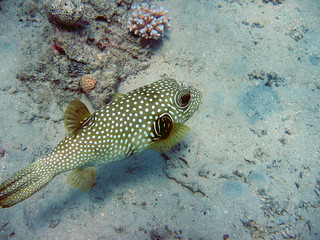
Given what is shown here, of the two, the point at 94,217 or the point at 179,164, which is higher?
the point at 179,164

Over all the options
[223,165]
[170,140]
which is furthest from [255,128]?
[170,140]

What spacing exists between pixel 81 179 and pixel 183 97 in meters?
2.05

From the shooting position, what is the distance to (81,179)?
323cm

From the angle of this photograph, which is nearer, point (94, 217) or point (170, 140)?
point (170, 140)

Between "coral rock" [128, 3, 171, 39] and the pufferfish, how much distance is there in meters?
2.50

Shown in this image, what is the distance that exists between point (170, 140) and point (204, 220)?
2.00 meters

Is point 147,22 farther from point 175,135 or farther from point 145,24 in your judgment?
point 175,135

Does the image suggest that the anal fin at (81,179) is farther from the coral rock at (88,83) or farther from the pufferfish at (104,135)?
the coral rock at (88,83)

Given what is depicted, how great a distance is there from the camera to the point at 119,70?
5.18 metres

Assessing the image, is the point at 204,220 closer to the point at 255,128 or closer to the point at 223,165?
the point at 223,165

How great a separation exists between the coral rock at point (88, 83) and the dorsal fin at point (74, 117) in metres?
1.77

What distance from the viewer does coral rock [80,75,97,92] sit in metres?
4.73

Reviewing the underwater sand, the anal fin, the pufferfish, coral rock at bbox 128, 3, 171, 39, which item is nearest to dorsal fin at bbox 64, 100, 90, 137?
the pufferfish

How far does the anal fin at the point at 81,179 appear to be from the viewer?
3.21 meters
